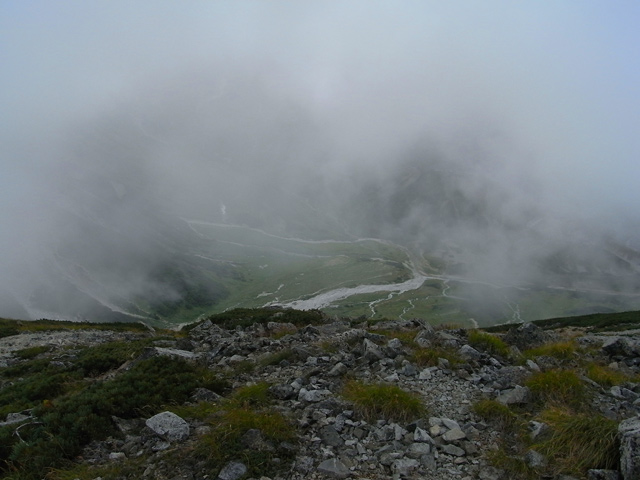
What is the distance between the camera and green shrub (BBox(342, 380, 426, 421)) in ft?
28.6

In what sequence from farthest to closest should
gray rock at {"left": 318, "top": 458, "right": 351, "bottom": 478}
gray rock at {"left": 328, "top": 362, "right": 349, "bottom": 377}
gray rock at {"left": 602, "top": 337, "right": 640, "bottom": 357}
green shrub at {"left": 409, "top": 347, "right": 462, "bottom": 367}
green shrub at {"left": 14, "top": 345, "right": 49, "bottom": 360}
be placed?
1. green shrub at {"left": 14, "top": 345, "right": 49, "bottom": 360}
2. gray rock at {"left": 602, "top": 337, "right": 640, "bottom": 357}
3. green shrub at {"left": 409, "top": 347, "right": 462, "bottom": 367}
4. gray rock at {"left": 328, "top": 362, "right": 349, "bottom": 377}
5. gray rock at {"left": 318, "top": 458, "right": 351, "bottom": 478}

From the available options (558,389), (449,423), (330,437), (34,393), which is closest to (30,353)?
(34,393)

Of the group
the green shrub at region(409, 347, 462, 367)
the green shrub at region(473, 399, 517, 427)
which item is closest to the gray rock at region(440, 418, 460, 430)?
the green shrub at region(473, 399, 517, 427)

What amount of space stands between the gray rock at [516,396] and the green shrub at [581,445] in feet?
6.02

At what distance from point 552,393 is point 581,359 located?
6498 mm

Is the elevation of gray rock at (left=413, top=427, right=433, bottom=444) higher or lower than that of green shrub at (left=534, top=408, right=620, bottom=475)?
lower

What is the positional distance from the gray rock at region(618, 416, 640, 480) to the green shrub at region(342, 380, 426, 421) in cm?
382

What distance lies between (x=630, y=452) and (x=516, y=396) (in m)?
3.52

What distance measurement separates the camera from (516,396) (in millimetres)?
9328

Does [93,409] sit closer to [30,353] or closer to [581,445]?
[581,445]

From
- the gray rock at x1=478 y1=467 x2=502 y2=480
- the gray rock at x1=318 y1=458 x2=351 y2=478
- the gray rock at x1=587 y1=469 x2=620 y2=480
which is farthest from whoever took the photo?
the gray rock at x1=318 y1=458 x2=351 y2=478

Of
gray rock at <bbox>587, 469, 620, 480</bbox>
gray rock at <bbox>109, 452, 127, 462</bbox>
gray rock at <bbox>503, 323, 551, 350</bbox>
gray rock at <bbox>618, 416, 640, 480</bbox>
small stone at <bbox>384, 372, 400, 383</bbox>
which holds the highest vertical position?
gray rock at <bbox>618, 416, 640, 480</bbox>

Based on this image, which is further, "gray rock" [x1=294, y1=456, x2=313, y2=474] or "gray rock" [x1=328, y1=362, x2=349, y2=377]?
"gray rock" [x1=328, y1=362, x2=349, y2=377]

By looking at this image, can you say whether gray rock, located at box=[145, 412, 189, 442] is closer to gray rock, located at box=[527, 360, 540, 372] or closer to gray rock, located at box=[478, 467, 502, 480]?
gray rock, located at box=[478, 467, 502, 480]
